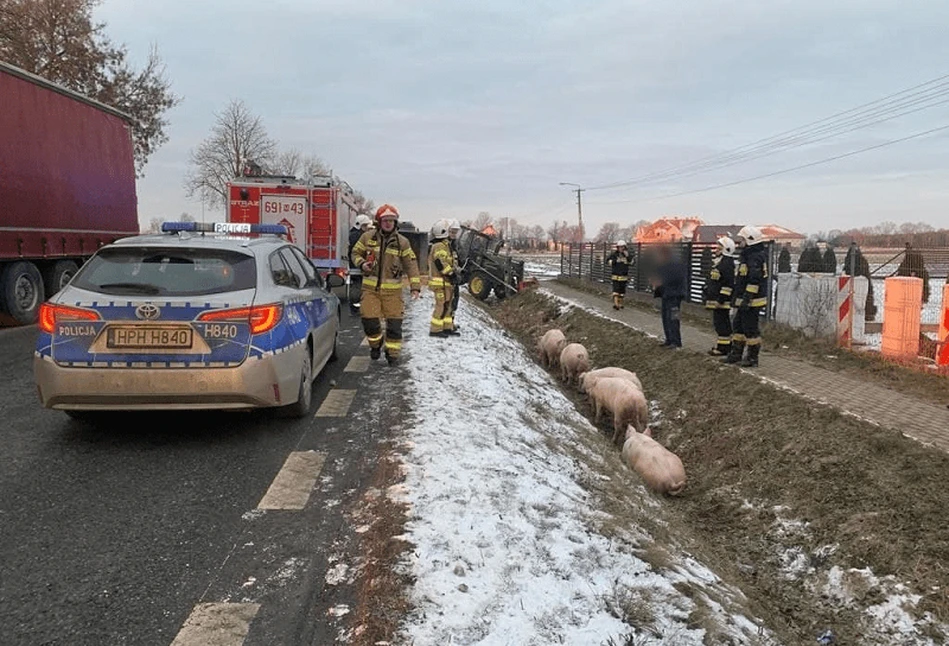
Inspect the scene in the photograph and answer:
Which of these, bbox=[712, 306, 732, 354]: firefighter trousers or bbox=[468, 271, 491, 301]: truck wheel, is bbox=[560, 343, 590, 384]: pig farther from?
bbox=[468, 271, 491, 301]: truck wheel

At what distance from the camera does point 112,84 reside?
1011 inches

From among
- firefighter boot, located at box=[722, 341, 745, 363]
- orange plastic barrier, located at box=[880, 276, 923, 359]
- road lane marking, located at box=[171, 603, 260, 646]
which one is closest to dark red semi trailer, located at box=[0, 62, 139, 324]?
road lane marking, located at box=[171, 603, 260, 646]

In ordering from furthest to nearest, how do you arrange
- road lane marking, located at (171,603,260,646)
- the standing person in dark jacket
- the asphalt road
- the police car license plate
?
the standing person in dark jacket → the police car license plate → the asphalt road → road lane marking, located at (171,603,260,646)

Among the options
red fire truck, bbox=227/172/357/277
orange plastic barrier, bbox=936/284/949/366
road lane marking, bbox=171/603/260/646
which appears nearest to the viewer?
road lane marking, bbox=171/603/260/646

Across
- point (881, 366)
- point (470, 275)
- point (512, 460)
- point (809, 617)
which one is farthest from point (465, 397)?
point (470, 275)

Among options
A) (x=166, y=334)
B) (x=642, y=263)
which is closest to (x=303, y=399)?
(x=166, y=334)

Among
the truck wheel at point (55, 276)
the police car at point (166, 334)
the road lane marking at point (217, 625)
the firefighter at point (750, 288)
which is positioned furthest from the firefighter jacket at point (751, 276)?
the truck wheel at point (55, 276)

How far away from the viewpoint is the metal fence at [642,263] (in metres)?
14.7

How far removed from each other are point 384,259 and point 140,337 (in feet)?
11.5

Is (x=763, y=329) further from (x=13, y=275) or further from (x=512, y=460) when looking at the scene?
(x=13, y=275)

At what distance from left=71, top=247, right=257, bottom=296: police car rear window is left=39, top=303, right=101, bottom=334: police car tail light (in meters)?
0.21

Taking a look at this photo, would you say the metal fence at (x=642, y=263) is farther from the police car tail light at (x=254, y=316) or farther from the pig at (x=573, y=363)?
the police car tail light at (x=254, y=316)

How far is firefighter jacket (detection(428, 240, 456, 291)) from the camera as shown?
9.66 meters

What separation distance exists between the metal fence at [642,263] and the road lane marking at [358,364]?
616 cm
